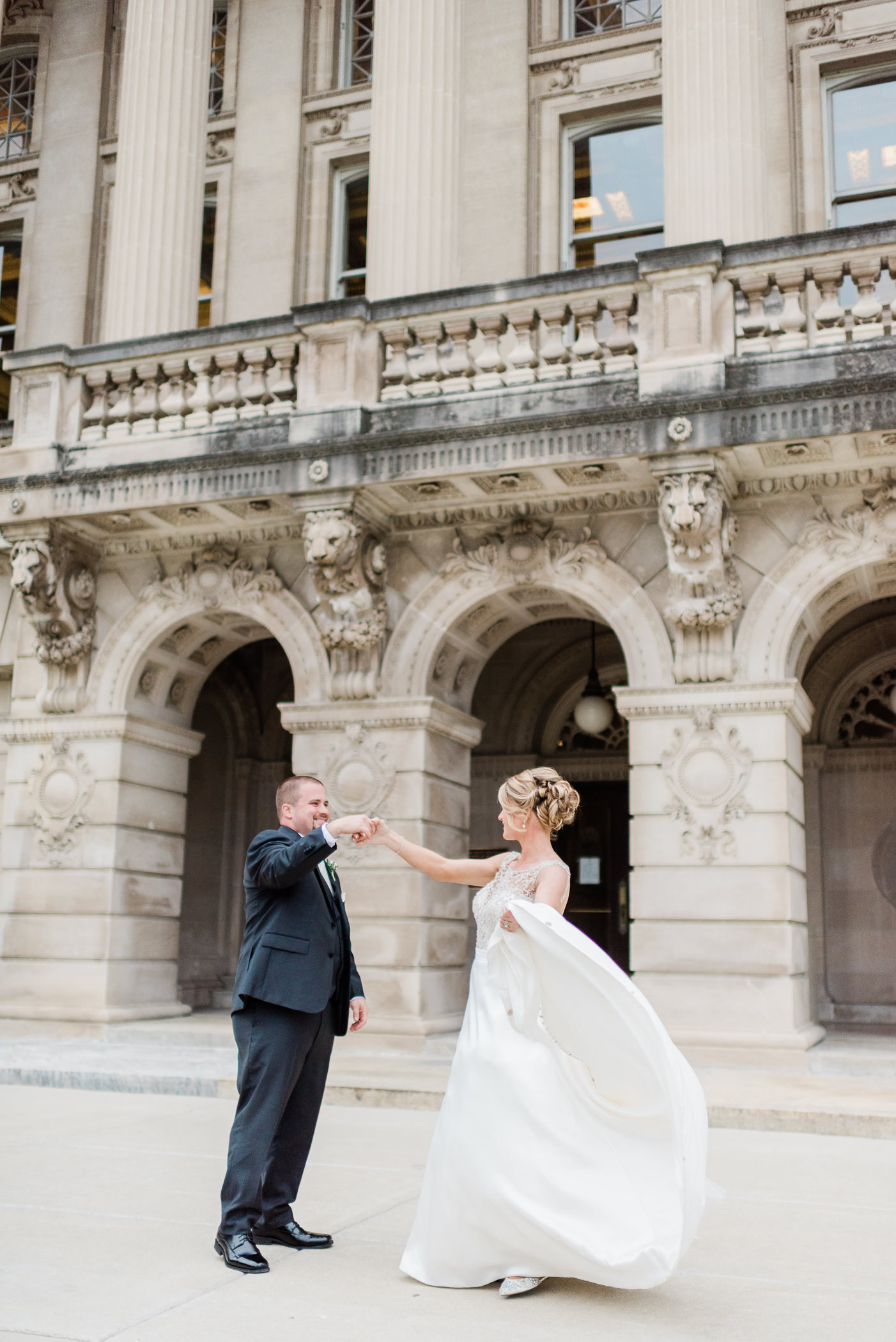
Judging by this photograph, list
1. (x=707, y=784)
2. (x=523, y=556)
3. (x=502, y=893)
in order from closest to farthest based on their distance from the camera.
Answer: (x=502, y=893)
(x=707, y=784)
(x=523, y=556)

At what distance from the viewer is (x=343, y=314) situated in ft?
40.9

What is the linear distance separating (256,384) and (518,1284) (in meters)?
10.0

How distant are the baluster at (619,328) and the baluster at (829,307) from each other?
5.26 feet

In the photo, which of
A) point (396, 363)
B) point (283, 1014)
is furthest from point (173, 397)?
point (283, 1014)

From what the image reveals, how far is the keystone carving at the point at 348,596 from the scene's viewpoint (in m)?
12.3

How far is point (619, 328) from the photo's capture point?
1183 centimetres

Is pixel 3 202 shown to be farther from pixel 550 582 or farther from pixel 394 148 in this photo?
pixel 550 582

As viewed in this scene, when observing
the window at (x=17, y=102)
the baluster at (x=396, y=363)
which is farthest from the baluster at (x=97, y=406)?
the window at (x=17, y=102)

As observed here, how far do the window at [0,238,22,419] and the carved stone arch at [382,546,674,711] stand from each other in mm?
8285

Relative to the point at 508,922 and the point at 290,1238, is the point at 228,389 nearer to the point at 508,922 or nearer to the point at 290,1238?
the point at 508,922

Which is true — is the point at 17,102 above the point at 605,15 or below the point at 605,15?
above

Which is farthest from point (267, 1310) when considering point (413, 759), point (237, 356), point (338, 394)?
point (237, 356)

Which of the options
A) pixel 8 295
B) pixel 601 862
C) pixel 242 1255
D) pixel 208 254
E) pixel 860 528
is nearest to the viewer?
pixel 242 1255

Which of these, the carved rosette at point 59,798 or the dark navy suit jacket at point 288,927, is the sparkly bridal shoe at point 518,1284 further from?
the carved rosette at point 59,798
